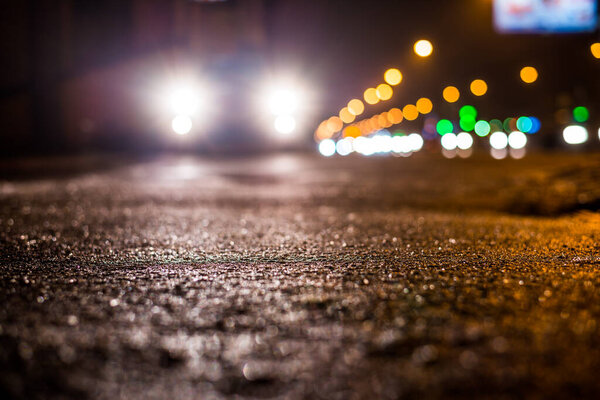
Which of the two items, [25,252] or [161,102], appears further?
[161,102]

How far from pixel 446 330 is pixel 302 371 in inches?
24.5

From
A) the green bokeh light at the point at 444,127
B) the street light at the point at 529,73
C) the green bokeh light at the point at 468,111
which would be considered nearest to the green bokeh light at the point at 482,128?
the green bokeh light at the point at 468,111

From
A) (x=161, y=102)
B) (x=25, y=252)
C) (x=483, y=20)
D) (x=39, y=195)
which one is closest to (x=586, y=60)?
(x=483, y=20)

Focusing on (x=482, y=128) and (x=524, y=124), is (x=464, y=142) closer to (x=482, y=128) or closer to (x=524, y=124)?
(x=524, y=124)

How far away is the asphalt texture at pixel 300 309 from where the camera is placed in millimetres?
1630

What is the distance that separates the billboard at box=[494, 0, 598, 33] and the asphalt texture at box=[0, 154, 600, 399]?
19.3 meters

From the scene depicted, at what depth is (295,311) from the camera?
2291 millimetres

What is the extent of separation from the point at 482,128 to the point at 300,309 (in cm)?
5327

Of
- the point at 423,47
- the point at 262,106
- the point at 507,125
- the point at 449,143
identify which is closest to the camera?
the point at 423,47

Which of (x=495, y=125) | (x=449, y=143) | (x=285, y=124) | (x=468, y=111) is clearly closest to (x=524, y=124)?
(x=468, y=111)

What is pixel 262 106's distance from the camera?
36906 mm

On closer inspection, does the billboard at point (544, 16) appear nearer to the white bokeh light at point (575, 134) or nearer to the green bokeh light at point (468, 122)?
the white bokeh light at point (575, 134)

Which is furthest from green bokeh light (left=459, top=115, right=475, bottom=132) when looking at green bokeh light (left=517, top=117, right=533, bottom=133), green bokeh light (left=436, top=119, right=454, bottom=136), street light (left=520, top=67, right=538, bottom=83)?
street light (left=520, top=67, right=538, bottom=83)

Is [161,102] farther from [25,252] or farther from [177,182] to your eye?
[25,252]
